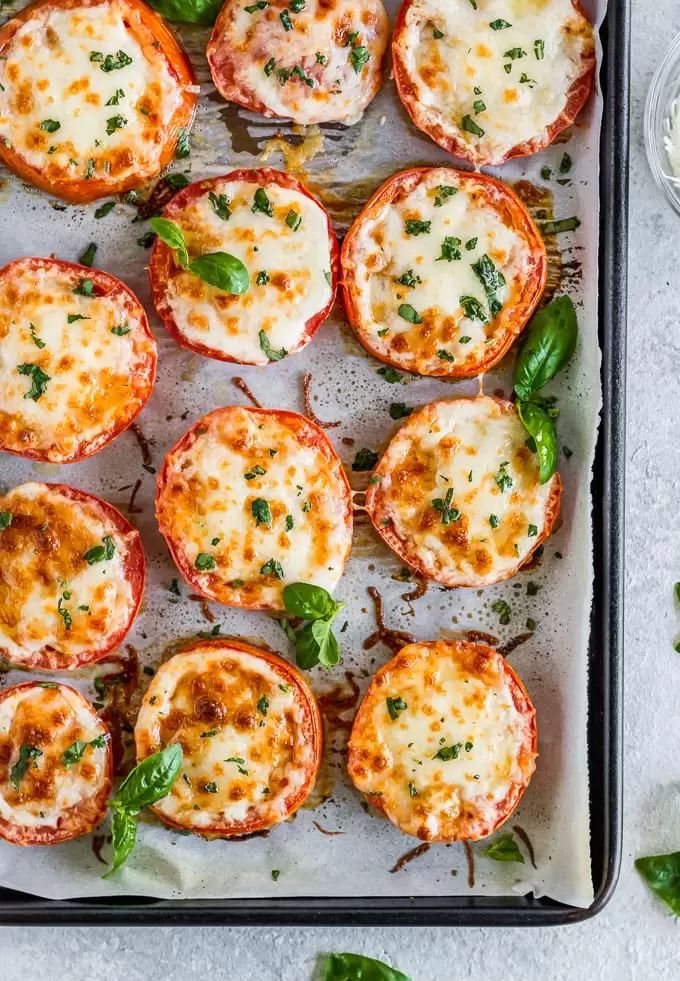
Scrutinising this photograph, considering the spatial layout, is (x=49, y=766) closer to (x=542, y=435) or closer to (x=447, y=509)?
(x=447, y=509)

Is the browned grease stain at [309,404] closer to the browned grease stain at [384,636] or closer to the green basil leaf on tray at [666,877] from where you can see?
the browned grease stain at [384,636]

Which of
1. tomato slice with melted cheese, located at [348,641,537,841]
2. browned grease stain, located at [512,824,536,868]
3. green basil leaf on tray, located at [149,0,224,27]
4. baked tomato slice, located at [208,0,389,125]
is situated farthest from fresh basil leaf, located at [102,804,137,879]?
green basil leaf on tray, located at [149,0,224,27]

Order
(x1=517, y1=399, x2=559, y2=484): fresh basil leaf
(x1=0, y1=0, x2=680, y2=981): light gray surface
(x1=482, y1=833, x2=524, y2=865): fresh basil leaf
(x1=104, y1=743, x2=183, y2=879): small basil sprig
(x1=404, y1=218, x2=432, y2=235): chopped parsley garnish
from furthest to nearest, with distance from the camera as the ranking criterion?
(x1=0, y1=0, x2=680, y2=981): light gray surface, (x1=482, y1=833, x2=524, y2=865): fresh basil leaf, (x1=404, y1=218, x2=432, y2=235): chopped parsley garnish, (x1=517, y1=399, x2=559, y2=484): fresh basil leaf, (x1=104, y1=743, x2=183, y2=879): small basil sprig

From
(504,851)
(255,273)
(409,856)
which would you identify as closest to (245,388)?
(255,273)

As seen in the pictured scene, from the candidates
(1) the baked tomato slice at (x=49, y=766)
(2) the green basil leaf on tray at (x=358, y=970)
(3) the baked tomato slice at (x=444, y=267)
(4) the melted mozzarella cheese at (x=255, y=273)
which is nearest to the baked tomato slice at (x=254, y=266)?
(4) the melted mozzarella cheese at (x=255, y=273)

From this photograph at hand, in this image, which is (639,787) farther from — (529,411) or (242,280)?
(242,280)

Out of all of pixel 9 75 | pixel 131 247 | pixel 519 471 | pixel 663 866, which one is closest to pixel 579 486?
pixel 519 471

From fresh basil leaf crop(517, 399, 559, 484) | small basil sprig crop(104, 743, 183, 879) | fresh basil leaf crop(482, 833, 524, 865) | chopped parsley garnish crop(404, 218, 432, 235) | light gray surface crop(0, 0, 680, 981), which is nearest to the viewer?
small basil sprig crop(104, 743, 183, 879)

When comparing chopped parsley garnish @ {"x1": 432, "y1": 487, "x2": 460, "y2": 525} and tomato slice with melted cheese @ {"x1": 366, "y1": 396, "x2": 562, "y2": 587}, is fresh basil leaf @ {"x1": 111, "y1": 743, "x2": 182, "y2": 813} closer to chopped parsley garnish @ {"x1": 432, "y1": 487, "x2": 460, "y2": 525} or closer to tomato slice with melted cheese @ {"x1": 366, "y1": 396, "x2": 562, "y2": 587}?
tomato slice with melted cheese @ {"x1": 366, "y1": 396, "x2": 562, "y2": 587}
